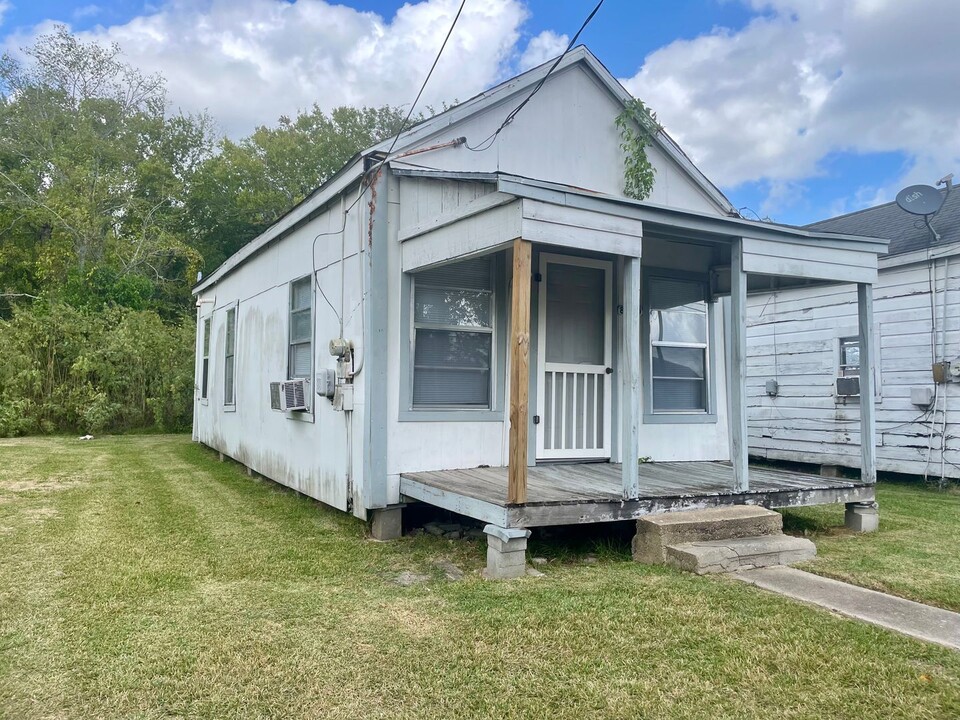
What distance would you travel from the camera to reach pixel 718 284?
23.2 ft

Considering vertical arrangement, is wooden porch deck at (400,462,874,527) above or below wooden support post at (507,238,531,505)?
below

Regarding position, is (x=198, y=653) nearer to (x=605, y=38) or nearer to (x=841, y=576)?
(x=841, y=576)

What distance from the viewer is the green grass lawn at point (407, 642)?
2.50 metres

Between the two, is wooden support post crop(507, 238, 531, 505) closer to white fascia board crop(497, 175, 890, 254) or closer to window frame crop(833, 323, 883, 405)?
white fascia board crop(497, 175, 890, 254)

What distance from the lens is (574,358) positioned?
638 cm

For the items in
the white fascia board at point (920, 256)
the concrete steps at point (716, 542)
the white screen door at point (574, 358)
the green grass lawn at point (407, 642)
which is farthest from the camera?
the white fascia board at point (920, 256)

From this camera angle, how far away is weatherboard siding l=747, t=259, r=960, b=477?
8.38 meters

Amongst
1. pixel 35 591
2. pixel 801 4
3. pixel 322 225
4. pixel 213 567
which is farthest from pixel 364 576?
pixel 801 4

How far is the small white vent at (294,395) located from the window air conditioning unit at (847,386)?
23.0 feet

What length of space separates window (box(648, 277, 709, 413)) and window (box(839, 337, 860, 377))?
3.44 m

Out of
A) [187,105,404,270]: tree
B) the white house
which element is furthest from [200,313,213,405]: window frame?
[187,105,404,270]: tree

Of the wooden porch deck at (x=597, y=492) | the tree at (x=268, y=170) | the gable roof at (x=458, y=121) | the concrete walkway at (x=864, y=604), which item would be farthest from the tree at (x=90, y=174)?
the concrete walkway at (x=864, y=604)

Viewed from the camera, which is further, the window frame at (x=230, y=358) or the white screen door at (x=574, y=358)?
the window frame at (x=230, y=358)

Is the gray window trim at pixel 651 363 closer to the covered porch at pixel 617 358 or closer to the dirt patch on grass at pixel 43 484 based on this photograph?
the covered porch at pixel 617 358
